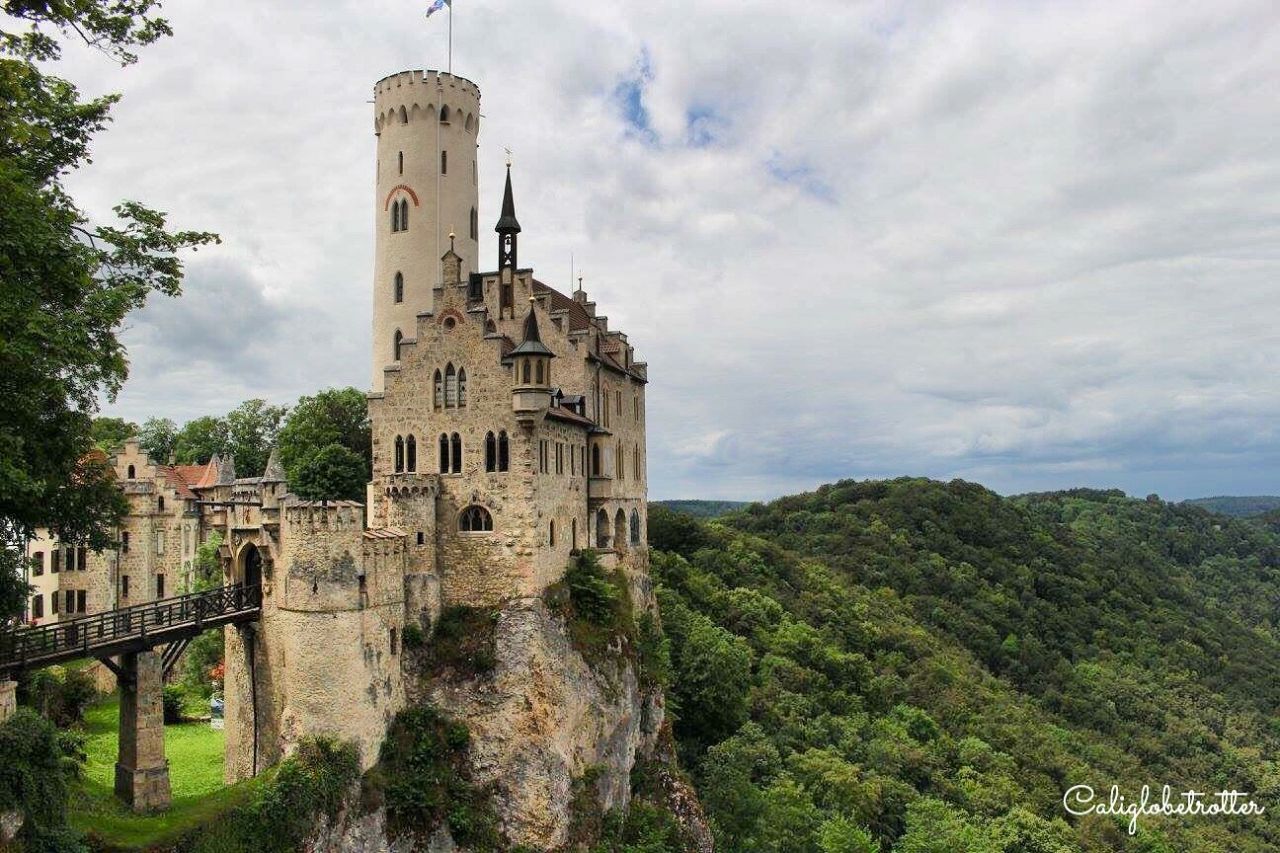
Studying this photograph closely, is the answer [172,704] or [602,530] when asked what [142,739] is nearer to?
[172,704]

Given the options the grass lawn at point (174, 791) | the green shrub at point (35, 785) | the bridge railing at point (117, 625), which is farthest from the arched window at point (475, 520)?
the green shrub at point (35, 785)

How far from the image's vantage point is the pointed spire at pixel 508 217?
147ft

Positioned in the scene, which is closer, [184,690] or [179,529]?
[184,690]

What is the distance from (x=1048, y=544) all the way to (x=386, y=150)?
116m

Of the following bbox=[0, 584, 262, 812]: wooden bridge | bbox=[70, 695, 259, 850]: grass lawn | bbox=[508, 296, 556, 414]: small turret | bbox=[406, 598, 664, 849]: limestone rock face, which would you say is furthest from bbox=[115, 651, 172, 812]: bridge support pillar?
bbox=[508, 296, 556, 414]: small turret

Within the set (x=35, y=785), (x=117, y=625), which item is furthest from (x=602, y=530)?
(x=35, y=785)

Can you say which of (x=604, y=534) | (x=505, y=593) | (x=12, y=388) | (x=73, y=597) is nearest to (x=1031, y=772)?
Answer: (x=604, y=534)

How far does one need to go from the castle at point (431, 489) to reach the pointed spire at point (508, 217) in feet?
0.30

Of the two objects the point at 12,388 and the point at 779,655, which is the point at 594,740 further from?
the point at 779,655

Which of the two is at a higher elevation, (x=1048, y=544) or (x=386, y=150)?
(x=386, y=150)

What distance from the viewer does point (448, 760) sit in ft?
121

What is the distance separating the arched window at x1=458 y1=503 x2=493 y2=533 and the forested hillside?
1988cm

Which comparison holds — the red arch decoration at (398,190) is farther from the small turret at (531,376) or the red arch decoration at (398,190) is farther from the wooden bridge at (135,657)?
the wooden bridge at (135,657)

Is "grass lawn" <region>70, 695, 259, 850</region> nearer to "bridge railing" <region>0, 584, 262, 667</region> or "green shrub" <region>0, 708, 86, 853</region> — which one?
"green shrub" <region>0, 708, 86, 853</region>
